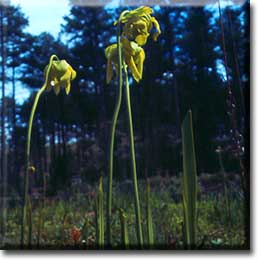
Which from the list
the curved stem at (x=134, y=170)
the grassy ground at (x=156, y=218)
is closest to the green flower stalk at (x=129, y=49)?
the curved stem at (x=134, y=170)

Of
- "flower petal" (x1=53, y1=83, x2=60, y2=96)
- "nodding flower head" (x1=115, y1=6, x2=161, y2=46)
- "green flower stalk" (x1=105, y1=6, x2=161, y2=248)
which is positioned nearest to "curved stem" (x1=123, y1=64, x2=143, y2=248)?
"green flower stalk" (x1=105, y1=6, x2=161, y2=248)

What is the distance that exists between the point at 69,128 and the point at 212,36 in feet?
2.01

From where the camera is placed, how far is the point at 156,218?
1698 mm

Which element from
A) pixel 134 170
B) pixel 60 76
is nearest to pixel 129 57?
pixel 60 76

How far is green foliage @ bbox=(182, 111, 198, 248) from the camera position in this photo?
168 cm

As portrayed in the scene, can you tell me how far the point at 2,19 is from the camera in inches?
70.1

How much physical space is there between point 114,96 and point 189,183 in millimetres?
410

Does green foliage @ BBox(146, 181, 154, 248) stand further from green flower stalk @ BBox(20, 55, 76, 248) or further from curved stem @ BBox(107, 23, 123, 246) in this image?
green flower stalk @ BBox(20, 55, 76, 248)

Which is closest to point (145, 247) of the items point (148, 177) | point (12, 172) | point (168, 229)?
point (168, 229)

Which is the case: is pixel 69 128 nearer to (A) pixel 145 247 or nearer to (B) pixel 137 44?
(B) pixel 137 44

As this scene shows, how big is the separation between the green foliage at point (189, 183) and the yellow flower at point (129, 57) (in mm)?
242

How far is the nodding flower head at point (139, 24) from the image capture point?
5.69 ft

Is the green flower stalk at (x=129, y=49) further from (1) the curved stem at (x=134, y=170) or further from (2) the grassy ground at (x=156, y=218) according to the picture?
(2) the grassy ground at (x=156, y=218)

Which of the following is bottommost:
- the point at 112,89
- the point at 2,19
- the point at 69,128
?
the point at 69,128
